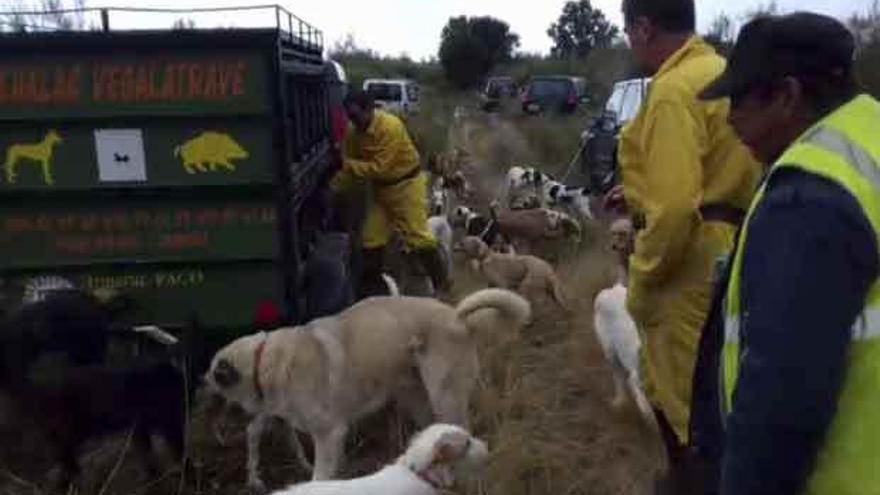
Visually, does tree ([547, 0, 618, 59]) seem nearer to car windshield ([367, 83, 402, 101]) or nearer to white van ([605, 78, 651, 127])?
car windshield ([367, 83, 402, 101])

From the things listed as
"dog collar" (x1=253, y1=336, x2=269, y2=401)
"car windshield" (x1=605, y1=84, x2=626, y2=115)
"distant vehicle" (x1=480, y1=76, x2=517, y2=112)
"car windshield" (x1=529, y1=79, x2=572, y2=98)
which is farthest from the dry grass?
"distant vehicle" (x1=480, y1=76, x2=517, y2=112)

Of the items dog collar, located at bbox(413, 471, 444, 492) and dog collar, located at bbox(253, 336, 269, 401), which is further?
dog collar, located at bbox(253, 336, 269, 401)

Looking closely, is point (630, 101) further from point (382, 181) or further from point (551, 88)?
point (551, 88)

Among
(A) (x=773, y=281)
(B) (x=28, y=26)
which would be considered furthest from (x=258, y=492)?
(A) (x=773, y=281)

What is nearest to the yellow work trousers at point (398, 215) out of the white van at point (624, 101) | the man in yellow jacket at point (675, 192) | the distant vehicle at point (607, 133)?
the man in yellow jacket at point (675, 192)

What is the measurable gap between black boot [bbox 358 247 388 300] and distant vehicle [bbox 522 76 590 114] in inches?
1068

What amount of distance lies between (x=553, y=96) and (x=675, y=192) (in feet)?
114

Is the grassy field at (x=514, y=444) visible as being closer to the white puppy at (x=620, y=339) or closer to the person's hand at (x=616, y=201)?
the white puppy at (x=620, y=339)

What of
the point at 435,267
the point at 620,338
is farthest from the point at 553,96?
the point at 620,338

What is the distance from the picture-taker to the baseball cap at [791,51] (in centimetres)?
197

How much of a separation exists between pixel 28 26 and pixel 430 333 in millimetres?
2844

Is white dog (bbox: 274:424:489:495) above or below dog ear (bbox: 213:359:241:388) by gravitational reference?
below

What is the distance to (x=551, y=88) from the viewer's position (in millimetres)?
38062

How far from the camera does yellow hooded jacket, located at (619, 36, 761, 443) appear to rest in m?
3.38
